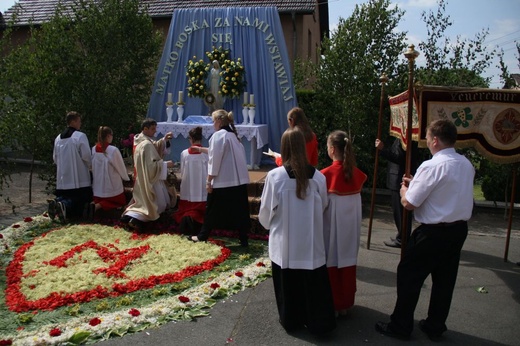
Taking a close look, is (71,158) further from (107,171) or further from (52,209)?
(52,209)

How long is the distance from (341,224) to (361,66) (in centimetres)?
615

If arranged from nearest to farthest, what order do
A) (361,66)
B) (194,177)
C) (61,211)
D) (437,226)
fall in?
(437,226) → (194,177) → (61,211) → (361,66)

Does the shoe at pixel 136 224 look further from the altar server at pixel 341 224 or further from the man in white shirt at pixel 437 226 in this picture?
the man in white shirt at pixel 437 226

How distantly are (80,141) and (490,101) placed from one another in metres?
6.40

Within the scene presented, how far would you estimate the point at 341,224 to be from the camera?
4641mm

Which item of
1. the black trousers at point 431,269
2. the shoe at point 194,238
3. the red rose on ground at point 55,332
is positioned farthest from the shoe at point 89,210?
the black trousers at point 431,269

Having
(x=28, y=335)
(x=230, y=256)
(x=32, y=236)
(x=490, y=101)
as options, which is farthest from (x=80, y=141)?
(x=490, y=101)

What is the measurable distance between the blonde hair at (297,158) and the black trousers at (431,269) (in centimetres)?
107

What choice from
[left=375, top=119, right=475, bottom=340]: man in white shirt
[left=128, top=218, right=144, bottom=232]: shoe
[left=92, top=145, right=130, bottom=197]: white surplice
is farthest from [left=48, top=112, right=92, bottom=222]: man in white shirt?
[left=375, top=119, right=475, bottom=340]: man in white shirt

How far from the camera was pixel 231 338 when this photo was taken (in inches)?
172

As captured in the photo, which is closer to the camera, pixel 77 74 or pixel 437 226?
pixel 437 226

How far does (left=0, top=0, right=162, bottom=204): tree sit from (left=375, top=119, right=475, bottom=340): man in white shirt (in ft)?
26.1

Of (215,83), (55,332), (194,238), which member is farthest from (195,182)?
(215,83)

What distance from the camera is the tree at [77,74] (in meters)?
9.55
